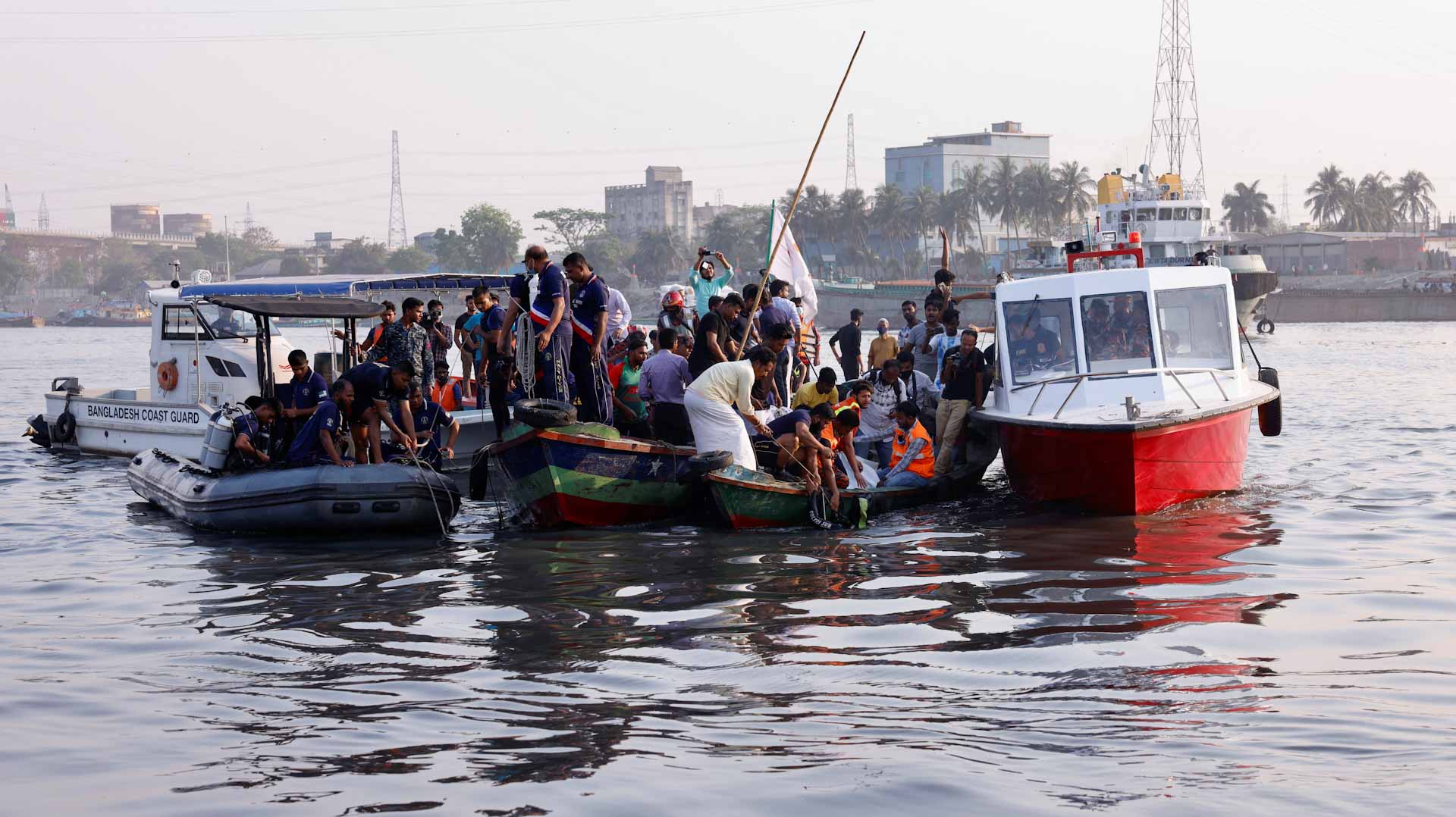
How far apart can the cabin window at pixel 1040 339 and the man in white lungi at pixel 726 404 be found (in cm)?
336

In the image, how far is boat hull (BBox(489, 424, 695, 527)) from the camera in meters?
12.6

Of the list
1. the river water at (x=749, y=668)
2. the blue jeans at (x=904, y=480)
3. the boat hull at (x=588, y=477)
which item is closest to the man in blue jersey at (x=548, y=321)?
the boat hull at (x=588, y=477)

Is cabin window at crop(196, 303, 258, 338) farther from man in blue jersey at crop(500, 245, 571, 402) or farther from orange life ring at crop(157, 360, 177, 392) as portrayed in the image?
man in blue jersey at crop(500, 245, 571, 402)

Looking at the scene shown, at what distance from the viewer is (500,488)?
13625 millimetres

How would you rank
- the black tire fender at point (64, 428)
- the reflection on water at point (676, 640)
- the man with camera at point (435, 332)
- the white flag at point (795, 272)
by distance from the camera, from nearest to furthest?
the reflection on water at point (676, 640) → the man with camera at point (435, 332) → the white flag at point (795, 272) → the black tire fender at point (64, 428)

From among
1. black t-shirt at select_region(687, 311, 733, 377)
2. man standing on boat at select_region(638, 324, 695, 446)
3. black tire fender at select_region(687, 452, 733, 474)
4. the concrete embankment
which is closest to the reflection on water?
black tire fender at select_region(687, 452, 733, 474)

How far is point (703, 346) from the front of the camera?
13.9 metres

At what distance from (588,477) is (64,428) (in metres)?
13.2

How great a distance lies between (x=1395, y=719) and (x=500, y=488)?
882 centimetres

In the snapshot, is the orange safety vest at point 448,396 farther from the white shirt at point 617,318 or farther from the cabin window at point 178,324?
the cabin window at point 178,324

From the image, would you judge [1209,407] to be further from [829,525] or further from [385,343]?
[385,343]

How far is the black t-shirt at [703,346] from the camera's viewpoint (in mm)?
13893

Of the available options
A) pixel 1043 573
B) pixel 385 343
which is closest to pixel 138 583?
pixel 385 343

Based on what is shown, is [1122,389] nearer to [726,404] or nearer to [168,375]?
[726,404]
